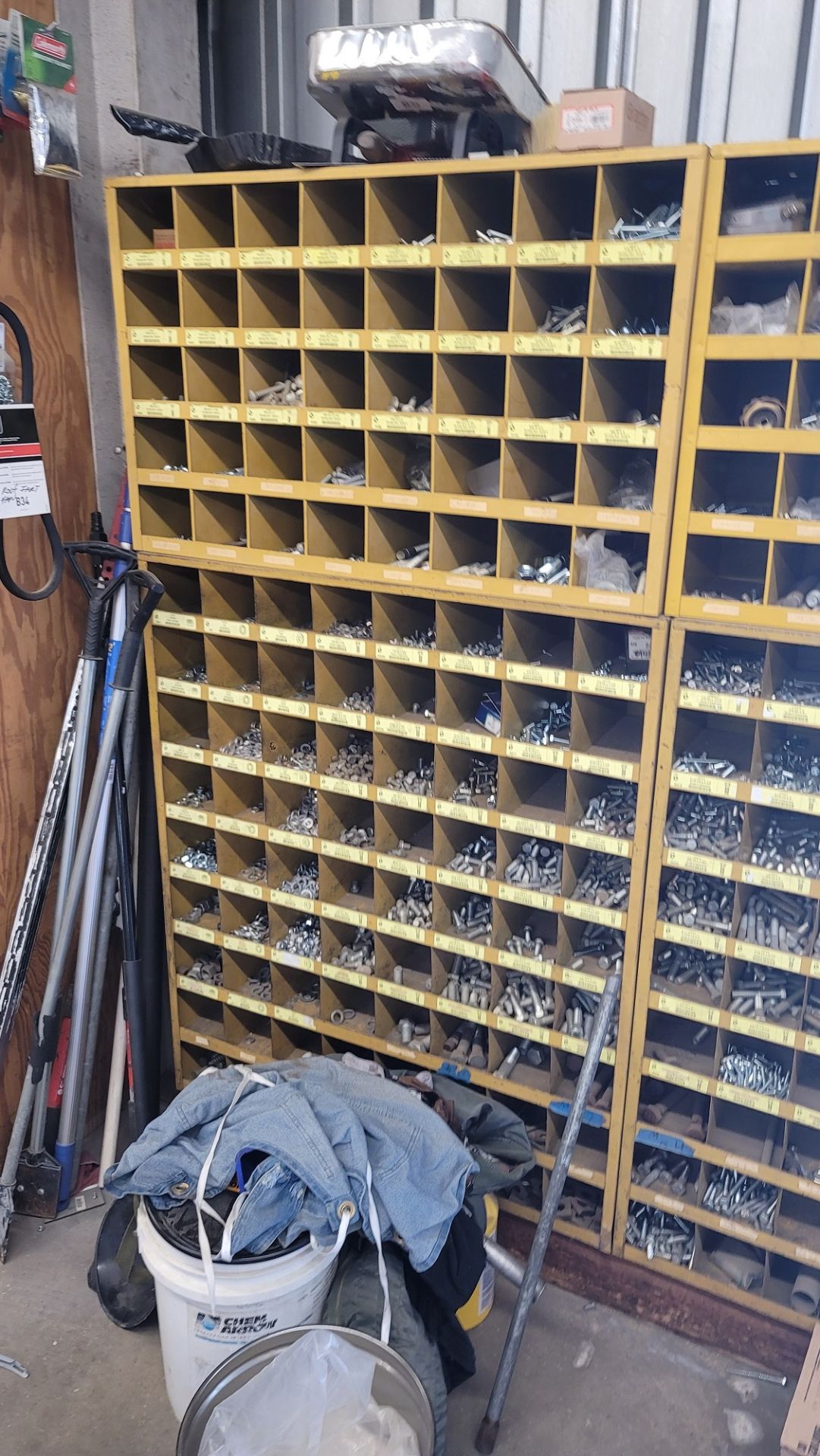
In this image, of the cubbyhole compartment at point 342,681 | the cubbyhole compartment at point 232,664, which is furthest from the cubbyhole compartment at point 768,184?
the cubbyhole compartment at point 232,664

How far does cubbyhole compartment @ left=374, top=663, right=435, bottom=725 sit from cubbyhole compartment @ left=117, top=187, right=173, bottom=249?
1.05 metres

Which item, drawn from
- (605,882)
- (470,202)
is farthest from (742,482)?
(605,882)

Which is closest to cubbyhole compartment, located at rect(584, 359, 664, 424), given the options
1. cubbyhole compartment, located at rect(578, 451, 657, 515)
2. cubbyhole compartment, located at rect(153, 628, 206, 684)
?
→ cubbyhole compartment, located at rect(578, 451, 657, 515)

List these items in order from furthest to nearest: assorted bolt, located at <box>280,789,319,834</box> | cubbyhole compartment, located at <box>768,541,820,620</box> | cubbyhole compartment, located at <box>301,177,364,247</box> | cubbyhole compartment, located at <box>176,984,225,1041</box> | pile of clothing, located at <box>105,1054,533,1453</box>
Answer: cubbyhole compartment, located at <box>176,984,225,1041</box> → assorted bolt, located at <box>280,789,319,834</box> → cubbyhole compartment, located at <box>301,177,364,247</box> → pile of clothing, located at <box>105,1054,533,1453</box> → cubbyhole compartment, located at <box>768,541,820,620</box>

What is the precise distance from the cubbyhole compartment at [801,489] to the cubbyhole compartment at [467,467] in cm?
51

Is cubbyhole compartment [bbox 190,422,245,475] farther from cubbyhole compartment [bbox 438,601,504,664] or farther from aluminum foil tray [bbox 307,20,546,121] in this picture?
aluminum foil tray [bbox 307,20,546,121]

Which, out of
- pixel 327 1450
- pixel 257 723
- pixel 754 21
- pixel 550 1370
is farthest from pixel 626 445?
pixel 550 1370

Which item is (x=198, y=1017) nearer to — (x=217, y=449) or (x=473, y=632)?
(x=473, y=632)

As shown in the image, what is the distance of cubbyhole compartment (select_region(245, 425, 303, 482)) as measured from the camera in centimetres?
214

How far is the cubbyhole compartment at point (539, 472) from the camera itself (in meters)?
1.88

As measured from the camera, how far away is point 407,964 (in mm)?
2381

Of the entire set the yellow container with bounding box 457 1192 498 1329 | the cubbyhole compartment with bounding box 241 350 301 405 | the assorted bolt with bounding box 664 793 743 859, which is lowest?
the yellow container with bounding box 457 1192 498 1329

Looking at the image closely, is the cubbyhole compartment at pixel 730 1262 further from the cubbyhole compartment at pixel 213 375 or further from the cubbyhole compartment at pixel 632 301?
the cubbyhole compartment at pixel 213 375

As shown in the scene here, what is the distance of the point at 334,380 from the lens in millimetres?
2115
